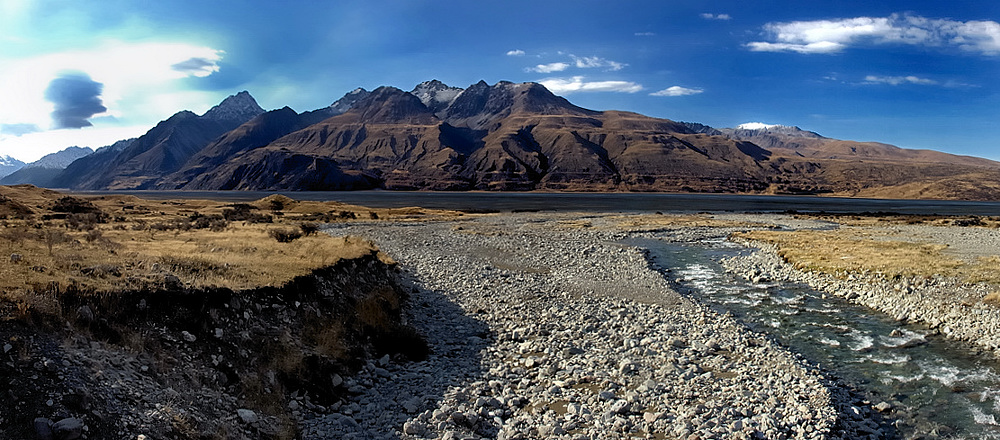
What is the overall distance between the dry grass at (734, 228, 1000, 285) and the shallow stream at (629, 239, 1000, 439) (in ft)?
21.8

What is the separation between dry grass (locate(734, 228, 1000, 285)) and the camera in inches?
1304

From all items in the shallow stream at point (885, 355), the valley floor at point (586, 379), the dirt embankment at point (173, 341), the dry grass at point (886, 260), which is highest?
the dirt embankment at point (173, 341)

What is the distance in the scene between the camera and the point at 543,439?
1219cm

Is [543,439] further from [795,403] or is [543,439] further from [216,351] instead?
[216,351]

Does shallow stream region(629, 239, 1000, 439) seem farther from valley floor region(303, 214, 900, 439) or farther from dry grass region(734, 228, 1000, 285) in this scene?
dry grass region(734, 228, 1000, 285)

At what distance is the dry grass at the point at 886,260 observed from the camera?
33.1 m

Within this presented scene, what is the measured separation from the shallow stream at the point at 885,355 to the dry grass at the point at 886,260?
6.64 metres

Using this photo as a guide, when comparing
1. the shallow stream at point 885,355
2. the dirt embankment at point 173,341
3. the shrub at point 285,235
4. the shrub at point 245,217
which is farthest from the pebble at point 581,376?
the shrub at point 245,217

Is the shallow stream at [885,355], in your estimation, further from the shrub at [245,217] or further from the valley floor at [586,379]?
the shrub at [245,217]

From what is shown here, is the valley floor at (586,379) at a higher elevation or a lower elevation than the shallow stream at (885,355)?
higher

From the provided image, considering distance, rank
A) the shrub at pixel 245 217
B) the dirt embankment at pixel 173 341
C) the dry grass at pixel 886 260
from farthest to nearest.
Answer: the shrub at pixel 245 217, the dry grass at pixel 886 260, the dirt embankment at pixel 173 341


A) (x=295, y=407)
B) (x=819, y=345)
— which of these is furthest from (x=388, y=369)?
(x=819, y=345)

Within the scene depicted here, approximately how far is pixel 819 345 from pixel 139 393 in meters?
22.3

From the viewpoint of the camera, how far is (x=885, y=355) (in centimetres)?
1942
